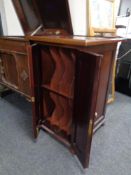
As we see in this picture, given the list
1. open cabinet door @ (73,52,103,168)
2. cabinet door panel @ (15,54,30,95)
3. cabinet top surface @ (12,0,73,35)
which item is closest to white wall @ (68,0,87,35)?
cabinet top surface @ (12,0,73,35)

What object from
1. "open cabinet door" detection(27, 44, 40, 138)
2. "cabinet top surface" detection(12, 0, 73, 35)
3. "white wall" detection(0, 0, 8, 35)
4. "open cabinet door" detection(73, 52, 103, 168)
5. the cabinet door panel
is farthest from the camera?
"white wall" detection(0, 0, 8, 35)

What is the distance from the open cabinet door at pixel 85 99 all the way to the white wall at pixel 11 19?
60.7 inches

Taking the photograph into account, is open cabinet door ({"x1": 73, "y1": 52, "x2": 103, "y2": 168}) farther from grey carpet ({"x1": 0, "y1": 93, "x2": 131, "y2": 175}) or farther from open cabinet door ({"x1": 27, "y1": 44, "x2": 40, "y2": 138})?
open cabinet door ({"x1": 27, "y1": 44, "x2": 40, "y2": 138})

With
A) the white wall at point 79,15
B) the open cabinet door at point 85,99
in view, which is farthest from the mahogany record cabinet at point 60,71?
the white wall at point 79,15

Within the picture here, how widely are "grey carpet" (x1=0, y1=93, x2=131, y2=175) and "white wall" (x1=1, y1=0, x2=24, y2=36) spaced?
115cm

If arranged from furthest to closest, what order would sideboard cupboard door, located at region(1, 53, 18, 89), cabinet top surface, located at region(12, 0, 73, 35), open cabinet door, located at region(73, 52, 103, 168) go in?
sideboard cupboard door, located at region(1, 53, 18, 89)
cabinet top surface, located at region(12, 0, 73, 35)
open cabinet door, located at region(73, 52, 103, 168)

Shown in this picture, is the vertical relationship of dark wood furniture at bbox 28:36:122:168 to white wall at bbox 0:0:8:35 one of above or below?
below

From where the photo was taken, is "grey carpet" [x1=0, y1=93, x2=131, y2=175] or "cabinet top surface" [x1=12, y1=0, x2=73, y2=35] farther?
"cabinet top surface" [x1=12, y1=0, x2=73, y2=35]

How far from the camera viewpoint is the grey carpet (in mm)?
1180

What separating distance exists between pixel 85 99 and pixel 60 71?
0.36 meters

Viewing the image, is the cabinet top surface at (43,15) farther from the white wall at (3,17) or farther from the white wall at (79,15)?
the white wall at (3,17)

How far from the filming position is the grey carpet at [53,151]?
118 cm

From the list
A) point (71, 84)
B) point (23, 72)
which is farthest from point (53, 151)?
point (23, 72)

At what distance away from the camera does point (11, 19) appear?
2.08m
